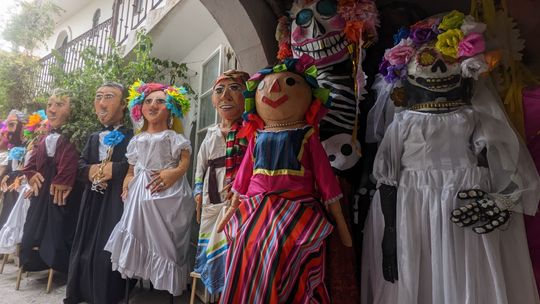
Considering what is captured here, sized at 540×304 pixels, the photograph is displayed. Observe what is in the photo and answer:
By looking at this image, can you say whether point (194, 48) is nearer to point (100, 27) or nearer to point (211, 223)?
point (211, 223)

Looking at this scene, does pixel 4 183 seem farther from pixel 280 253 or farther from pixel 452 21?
pixel 452 21

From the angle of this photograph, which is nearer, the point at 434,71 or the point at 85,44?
the point at 434,71

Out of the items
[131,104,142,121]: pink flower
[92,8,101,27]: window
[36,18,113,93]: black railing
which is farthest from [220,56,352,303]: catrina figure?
[92,8,101,27]: window

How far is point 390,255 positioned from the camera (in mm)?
1388

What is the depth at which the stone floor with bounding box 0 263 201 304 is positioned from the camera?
9.22 feet

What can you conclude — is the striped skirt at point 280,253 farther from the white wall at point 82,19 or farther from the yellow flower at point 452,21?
the white wall at point 82,19

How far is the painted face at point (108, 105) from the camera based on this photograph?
9.01ft

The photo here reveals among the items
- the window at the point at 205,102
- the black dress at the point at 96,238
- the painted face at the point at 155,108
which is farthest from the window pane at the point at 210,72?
the black dress at the point at 96,238

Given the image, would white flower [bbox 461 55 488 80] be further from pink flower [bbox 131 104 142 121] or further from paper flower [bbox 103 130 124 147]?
paper flower [bbox 103 130 124 147]

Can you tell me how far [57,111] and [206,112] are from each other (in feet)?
4.22

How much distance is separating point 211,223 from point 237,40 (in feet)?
3.67

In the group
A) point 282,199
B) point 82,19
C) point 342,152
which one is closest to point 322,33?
point 342,152

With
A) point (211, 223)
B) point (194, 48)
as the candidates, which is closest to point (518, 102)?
point (211, 223)

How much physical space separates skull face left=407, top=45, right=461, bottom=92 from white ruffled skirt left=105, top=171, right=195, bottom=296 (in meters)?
1.72
